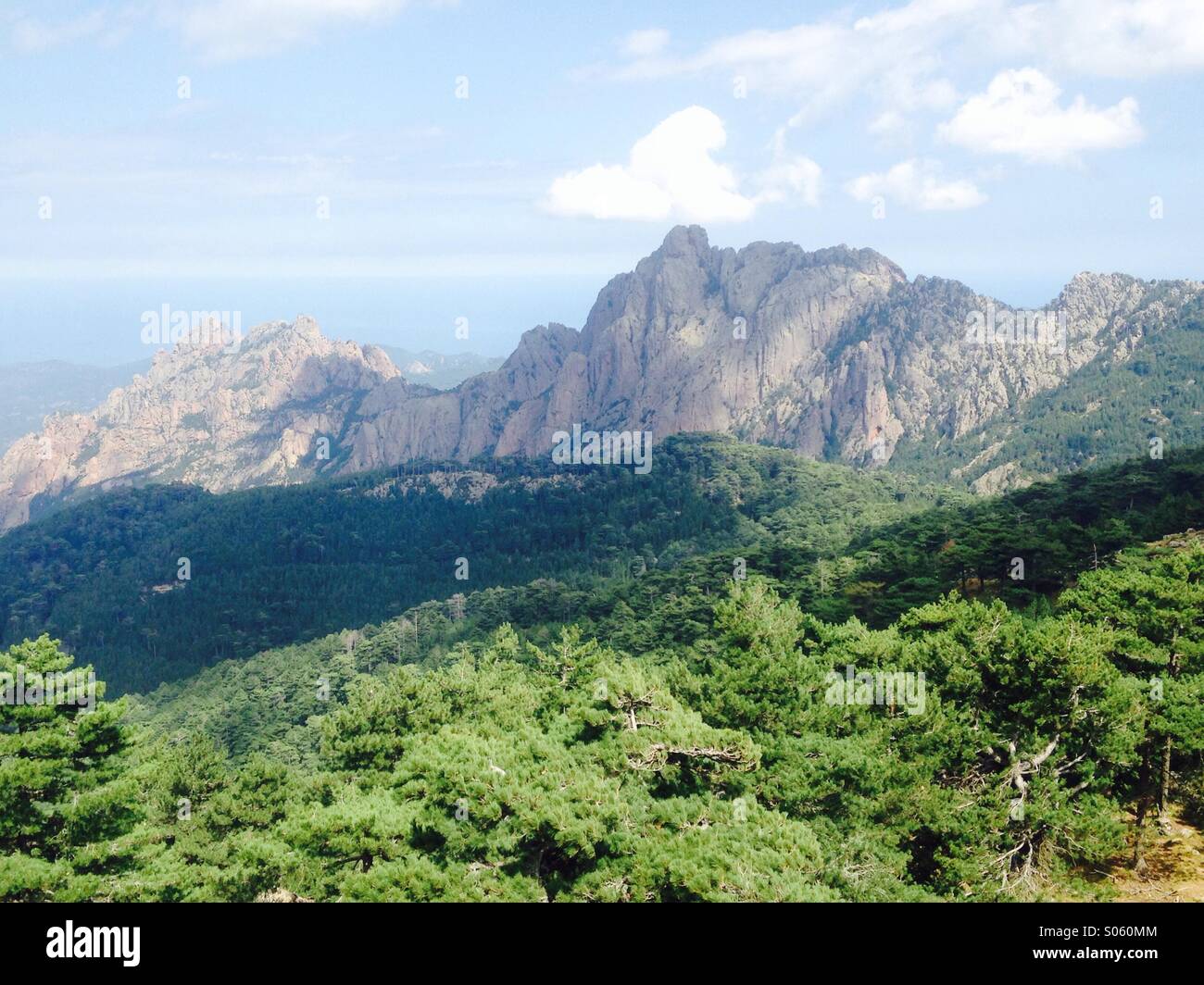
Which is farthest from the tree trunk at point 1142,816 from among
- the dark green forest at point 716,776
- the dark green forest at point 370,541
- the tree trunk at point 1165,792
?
the dark green forest at point 370,541

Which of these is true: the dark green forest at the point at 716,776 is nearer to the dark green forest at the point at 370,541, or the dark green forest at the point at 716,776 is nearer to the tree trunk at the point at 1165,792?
the tree trunk at the point at 1165,792

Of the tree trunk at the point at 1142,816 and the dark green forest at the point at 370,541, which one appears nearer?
the tree trunk at the point at 1142,816

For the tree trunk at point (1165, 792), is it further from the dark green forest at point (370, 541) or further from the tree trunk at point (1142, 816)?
the dark green forest at point (370, 541)

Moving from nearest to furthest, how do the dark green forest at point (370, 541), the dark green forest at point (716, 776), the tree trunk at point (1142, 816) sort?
1. the dark green forest at point (716, 776)
2. the tree trunk at point (1142, 816)
3. the dark green forest at point (370, 541)

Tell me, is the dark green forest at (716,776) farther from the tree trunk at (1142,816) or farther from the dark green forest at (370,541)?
the dark green forest at (370,541)

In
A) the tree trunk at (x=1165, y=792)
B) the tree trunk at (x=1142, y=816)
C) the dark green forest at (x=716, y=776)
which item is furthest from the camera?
the tree trunk at (x=1165, y=792)

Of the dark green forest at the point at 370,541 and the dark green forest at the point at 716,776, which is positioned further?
the dark green forest at the point at 370,541

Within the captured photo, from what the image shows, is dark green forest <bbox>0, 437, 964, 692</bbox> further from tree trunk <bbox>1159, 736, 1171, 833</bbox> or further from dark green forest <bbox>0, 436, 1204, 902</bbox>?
tree trunk <bbox>1159, 736, 1171, 833</bbox>

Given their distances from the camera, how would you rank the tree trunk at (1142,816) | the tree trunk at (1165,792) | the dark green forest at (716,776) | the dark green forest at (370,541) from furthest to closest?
the dark green forest at (370,541), the tree trunk at (1165,792), the tree trunk at (1142,816), the dark green forest at (716,776)

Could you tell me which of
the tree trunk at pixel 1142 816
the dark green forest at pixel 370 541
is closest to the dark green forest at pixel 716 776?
the tree trunk at pixel 1142 816

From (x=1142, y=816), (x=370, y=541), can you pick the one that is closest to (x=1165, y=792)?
(x=1142, y=816)

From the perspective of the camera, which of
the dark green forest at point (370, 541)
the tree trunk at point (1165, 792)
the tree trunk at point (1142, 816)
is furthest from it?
the dark green forest at point (370, 541)
